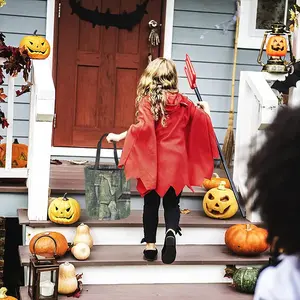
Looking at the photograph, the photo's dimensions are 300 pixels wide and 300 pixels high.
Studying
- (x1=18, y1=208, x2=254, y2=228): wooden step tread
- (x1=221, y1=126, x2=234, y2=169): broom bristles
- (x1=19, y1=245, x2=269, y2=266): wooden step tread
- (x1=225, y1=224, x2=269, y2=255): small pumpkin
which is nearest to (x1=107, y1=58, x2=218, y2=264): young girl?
(x1=19, y1=245, x2=269, y2=266): wooden step tread

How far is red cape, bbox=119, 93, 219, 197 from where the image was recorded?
15.3 ft

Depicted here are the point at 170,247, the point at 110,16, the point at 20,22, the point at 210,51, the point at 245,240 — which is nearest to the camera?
the point at 170,247

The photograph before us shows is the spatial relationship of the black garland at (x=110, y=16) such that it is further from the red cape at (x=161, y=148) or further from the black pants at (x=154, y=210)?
the black pants at (x=154, y=210)

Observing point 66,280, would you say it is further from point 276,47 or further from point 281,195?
point 281,195

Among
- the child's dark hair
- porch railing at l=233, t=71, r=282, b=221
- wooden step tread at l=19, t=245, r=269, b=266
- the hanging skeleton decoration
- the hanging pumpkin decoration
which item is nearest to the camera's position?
the child's dark hair

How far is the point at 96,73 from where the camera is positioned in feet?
23.7

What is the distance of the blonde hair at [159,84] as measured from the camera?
15.2 feet

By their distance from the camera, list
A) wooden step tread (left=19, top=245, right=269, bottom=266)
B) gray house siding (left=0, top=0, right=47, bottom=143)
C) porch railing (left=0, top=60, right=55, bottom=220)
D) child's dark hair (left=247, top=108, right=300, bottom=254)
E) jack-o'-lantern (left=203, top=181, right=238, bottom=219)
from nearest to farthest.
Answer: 1. child's dark hair (left=247, top=108, right=300, bottom=254)
2. wooden step tread (left=19, top=245, right=269, bottom=266)
3. porch railing (left=0, top=60, right=55, bottom=220)
4. jack-o'-lantern (left=203, top=181, right=238, bottom=219)
5. gray house siding (left=0, top=0, right=47, bottom=143)

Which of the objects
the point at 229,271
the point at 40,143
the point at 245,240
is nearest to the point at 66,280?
the point at 40,143

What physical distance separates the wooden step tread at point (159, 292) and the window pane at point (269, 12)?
3.46 meters

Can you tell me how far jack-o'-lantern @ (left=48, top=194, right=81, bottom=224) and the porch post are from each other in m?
0.08

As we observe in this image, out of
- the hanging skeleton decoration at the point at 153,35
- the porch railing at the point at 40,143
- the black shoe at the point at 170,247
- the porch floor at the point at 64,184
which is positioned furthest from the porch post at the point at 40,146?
the hanging skeleton decoration at the point at 153,35

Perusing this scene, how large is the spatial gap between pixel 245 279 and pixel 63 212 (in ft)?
4.41

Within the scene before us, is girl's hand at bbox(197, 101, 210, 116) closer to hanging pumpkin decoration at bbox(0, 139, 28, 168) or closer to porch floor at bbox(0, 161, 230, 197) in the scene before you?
porch floor at bbox(0, 161, 230, 197)
